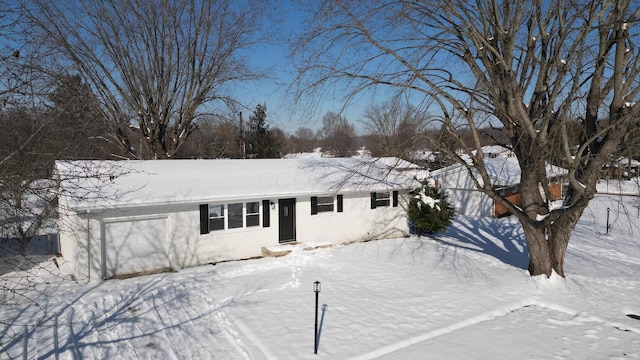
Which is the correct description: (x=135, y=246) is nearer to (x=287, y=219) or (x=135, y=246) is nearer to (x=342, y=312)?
(x=287, y=219)

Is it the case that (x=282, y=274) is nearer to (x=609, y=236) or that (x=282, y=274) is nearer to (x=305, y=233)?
(x=305, y=233)

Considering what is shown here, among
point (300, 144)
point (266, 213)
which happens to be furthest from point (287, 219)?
point (300, 144)

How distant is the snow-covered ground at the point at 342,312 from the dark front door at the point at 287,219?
891 mm

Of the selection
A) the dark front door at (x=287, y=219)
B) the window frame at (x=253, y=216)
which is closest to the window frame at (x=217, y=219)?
the window frame at (x=253, y=216)

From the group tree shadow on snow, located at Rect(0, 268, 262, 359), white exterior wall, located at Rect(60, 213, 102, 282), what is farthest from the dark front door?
white exterior wall, located at Rect(60, 213, 102, 282)

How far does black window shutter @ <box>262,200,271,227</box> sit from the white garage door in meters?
3.04

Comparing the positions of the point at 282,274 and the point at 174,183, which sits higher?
the point at 174,183

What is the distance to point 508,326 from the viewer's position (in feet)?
25.6

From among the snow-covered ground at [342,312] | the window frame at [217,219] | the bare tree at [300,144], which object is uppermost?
the bare tree at [300,144]

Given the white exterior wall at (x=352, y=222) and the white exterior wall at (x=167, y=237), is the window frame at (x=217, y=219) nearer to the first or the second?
the white exterior wall at (x=167, y=237)

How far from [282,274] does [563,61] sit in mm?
8730

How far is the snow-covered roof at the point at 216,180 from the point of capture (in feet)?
34.7

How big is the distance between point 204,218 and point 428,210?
8.74m

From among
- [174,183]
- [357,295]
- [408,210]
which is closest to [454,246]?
[408,210]
